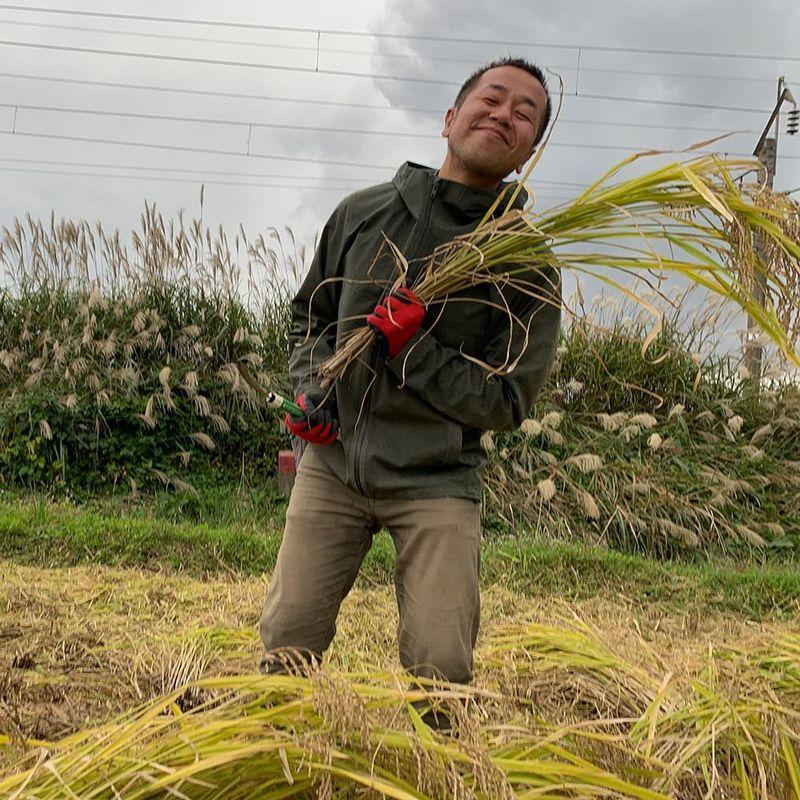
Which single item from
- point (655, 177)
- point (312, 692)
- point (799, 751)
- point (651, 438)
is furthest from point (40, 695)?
point (651, 438)

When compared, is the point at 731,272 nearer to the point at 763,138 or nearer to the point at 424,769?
the point at 424,769

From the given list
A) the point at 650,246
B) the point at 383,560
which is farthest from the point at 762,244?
the point at 383,560

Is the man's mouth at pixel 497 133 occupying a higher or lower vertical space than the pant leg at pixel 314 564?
higher

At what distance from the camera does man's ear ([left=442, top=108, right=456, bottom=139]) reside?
2203 millimetres

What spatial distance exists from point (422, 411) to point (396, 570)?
0.42 meters

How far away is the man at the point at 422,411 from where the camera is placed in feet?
6.52

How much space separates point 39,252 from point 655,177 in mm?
5801

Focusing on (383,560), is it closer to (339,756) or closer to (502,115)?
(502,115)

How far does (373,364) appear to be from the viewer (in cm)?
203

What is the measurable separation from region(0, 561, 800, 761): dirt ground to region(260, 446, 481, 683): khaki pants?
0.26 m

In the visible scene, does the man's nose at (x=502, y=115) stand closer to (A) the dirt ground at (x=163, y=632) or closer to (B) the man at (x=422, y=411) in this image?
(B) the man at (x=422, y=411)

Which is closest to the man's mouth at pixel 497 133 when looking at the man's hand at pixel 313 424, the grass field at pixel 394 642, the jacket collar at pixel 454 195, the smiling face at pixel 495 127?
the smiling face at pixel 495 127

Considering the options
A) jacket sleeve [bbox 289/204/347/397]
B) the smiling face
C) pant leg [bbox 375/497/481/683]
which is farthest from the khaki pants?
the smiling face

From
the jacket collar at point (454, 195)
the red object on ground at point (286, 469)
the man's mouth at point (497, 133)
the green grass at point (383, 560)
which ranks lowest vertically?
the green grass at point (383, 560)
